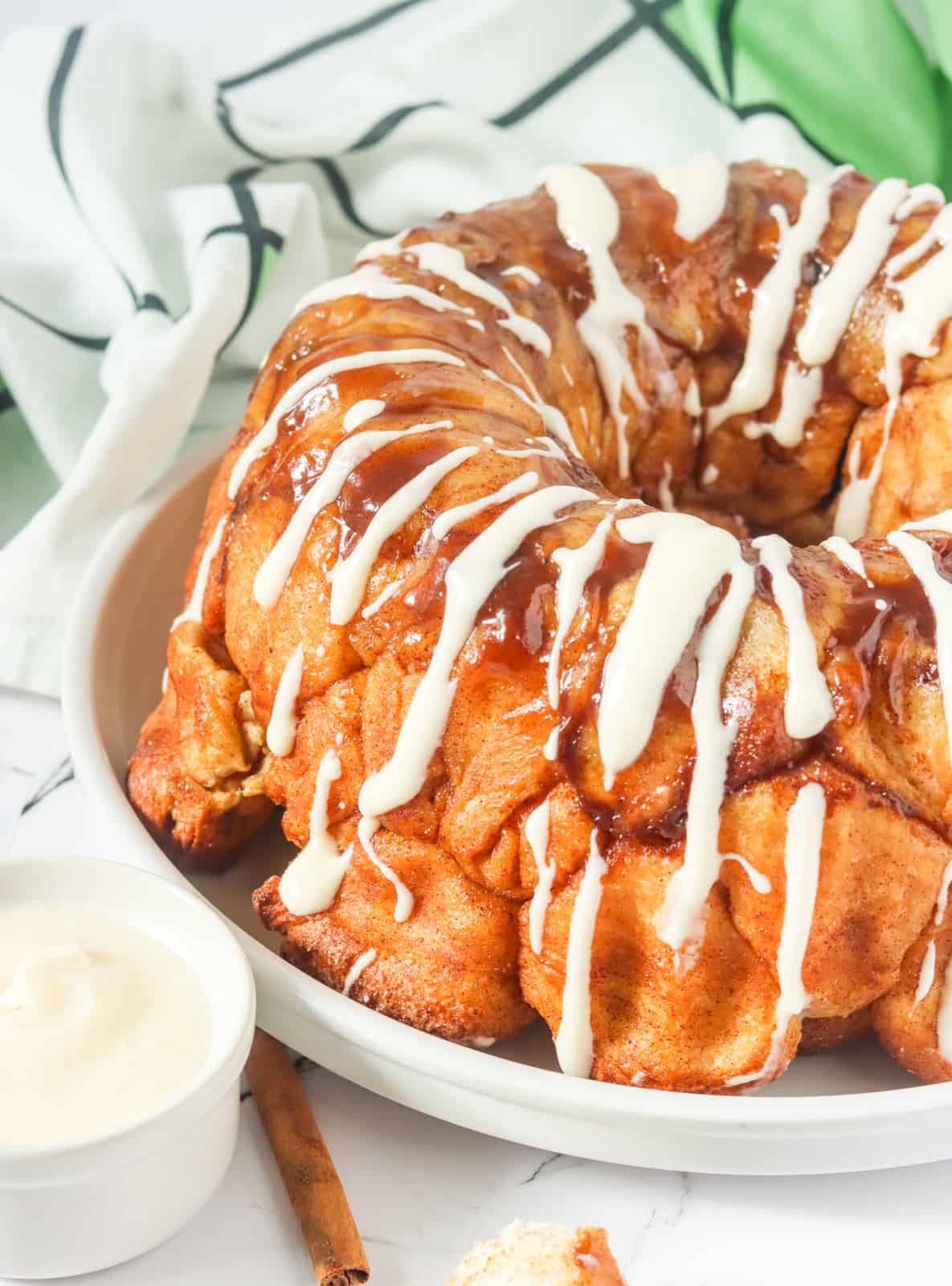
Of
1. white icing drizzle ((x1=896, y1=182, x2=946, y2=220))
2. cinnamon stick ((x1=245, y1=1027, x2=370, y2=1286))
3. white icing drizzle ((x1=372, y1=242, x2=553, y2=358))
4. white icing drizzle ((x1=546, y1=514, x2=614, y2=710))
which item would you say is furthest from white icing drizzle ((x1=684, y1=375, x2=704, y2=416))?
cinnamon stick ((x1=245, y1=1027, x2=370, y2=1286))

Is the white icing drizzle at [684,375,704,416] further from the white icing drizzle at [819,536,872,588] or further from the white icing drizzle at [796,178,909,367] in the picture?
the white icing drizzle at [819,536,872,588]

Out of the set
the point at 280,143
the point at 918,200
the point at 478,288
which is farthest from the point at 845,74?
the point at 478,288

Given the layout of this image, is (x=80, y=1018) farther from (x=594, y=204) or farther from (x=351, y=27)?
(x=351, y=27)

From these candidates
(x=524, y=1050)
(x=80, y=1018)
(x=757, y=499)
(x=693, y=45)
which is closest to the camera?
(x=80, y=1018)

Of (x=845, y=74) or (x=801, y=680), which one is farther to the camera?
(x=845, y=74)

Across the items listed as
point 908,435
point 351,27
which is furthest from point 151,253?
point 908,435

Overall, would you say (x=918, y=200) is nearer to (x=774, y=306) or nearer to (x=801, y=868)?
(x=774, y=306)

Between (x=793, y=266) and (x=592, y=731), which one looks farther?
(x=793, y=266)

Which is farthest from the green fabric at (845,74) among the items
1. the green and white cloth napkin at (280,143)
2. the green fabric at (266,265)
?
the green fabric at (266,265)
